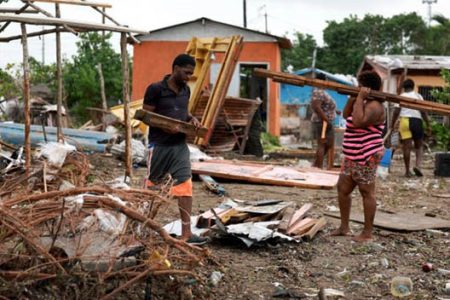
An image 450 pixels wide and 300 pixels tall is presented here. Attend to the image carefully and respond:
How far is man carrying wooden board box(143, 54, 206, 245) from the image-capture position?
20.1ft

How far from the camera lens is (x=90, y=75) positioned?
82.3 feet

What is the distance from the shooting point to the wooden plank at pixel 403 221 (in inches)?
304

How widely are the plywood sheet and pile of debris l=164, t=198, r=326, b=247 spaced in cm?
325

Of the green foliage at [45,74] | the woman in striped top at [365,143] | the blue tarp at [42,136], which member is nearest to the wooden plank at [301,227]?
the woman in striped top at [365,143]

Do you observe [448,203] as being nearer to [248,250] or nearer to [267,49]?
[248,250]

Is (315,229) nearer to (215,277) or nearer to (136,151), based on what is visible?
(215,277)

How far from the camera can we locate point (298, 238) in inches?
264

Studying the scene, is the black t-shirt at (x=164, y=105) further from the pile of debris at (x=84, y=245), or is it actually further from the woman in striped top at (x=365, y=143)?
the woman in striped top at (x=365, y=143)

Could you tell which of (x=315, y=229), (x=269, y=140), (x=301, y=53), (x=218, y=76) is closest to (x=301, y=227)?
(x=315, y=229)

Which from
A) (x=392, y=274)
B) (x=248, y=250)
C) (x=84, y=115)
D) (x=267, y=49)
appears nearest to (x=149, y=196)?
(x=248, y=250)

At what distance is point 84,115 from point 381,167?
45.7ft

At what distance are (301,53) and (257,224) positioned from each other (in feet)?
140

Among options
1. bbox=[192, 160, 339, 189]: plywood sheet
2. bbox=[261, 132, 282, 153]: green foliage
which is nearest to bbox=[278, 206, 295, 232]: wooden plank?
bbox=[192, 160, 339, 189]: plywood sheet

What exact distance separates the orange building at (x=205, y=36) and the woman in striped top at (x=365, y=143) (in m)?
15.6
